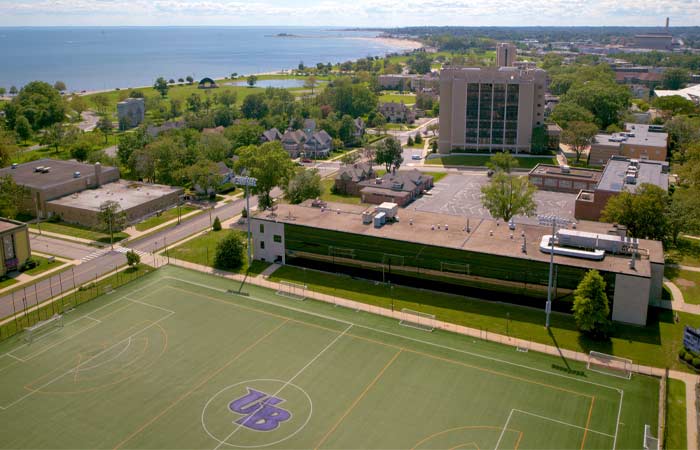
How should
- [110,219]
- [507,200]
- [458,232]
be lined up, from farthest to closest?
A: [110,219]
[507,200]
[458,232]

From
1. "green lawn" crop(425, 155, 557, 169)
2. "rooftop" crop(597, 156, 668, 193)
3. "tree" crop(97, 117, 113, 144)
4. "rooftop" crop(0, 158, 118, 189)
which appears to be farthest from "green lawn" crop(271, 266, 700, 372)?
"tree" crop(97, 117, 113, 144)

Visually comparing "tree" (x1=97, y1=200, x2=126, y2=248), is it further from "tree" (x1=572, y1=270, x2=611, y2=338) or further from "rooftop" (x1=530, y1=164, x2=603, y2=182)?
"rooftop" (x1=530, y1=164, x2=603, y2=182)

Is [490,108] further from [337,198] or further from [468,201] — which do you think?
[337,198]

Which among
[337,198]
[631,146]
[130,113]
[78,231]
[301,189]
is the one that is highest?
[130,113]

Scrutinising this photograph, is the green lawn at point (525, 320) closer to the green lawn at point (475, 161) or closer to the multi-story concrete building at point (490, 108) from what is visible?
the green lawn at point (475, 161)

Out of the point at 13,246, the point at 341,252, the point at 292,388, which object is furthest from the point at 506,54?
the point at 292,388

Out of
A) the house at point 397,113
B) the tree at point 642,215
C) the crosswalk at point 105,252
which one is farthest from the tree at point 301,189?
the house at point 397,113
